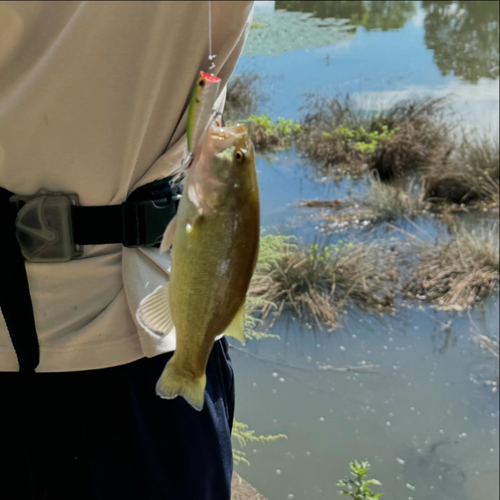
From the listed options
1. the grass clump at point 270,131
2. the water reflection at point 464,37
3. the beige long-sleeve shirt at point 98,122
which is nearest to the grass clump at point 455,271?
the grass clump at point 270,131

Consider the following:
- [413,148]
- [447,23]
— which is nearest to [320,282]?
[413,148]

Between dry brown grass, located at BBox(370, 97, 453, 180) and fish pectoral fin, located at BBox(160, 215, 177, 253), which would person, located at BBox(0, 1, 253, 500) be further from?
dry brown grass, located at BBox(370, 97, 453, 180)

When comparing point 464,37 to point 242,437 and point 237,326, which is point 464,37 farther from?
point 237,326

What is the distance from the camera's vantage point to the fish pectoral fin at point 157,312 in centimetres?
73

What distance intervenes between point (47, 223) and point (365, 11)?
14.3 metres

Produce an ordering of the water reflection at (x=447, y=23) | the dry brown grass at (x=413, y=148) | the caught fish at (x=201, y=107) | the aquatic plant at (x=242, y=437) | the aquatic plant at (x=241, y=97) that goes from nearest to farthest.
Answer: the caught fish at (x=201, y=107)
the aquatic plant at (x=242, y=437)
the dry brown grass at (x=413, y=148)
the aquatic plant at (x=241, y=97)
the water reflection at (x=447, y=23)

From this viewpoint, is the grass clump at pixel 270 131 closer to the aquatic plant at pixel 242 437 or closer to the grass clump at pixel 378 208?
the grass clump at pixel 378 208

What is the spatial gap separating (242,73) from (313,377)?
5486 mm

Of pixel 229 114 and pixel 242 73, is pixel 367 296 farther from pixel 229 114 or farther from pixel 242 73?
pixel 242 73

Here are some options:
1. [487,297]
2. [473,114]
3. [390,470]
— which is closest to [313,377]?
[390,470]

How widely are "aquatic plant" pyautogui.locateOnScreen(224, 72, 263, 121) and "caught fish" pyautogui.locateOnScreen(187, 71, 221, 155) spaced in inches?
269

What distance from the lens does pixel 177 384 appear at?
725 mm

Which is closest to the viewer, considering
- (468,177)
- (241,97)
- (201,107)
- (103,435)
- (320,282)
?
(201,107)

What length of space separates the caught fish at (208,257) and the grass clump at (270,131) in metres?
5.95
